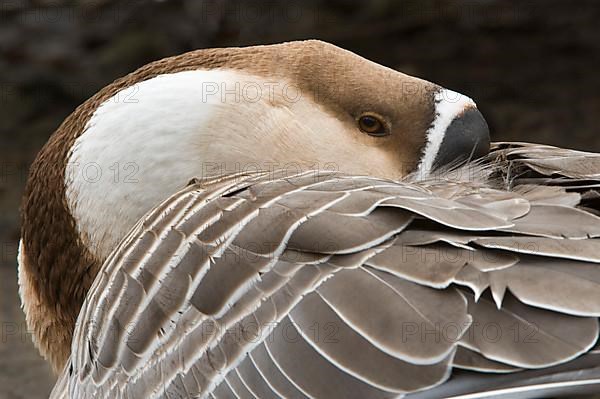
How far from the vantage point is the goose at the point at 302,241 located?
155 centimetres

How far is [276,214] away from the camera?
178cm

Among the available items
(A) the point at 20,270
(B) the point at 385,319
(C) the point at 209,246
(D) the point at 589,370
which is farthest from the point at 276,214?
(A) the point at 20,270

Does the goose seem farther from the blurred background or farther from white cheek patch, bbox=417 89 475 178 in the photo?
the blurred background

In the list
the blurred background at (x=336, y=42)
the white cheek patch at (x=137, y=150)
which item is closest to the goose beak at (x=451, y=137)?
the white cheek patch at (x=137, y=150)

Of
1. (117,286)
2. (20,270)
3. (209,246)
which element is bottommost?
(20,270)

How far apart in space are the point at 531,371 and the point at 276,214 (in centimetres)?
53

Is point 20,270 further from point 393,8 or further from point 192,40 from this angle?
point 393,8

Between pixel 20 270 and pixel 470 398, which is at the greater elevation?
pixel 470 398

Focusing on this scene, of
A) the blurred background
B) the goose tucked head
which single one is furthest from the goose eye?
the blurred background

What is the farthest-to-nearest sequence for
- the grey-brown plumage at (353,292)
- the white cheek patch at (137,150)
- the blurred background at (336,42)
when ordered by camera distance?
the blurred background at (336,42) → the white cheek patch at (137,150) → the grey-brown plumage at (353,292)

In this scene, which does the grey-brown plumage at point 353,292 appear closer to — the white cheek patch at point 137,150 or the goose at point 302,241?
the goose at point 302,241

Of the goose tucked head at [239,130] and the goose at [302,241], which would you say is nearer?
the goose at [302,241]

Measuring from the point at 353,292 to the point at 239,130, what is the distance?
2.25ft

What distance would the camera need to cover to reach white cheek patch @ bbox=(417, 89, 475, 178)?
7.25 ft
